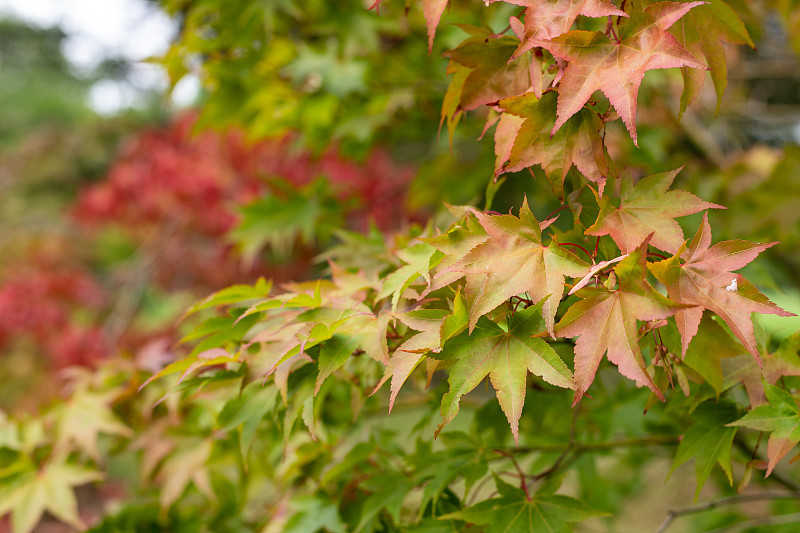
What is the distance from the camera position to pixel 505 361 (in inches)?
27.4

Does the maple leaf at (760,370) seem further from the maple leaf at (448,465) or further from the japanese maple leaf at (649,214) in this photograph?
the maple leaf at (448,465)

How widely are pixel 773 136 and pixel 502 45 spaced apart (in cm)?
661

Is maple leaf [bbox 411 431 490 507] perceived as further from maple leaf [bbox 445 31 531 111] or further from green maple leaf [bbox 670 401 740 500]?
maple leaf [bbox 445 31 531 111]

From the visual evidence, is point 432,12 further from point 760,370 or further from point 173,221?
point 173,221

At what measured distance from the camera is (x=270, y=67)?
2033 mm

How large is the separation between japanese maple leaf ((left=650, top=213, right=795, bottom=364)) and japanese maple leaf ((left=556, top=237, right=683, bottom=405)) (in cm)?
5

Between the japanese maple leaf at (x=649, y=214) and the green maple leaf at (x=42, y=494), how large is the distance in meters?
1.27

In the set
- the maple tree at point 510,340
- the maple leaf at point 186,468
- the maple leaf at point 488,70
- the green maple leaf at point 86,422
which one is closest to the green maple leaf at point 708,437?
the maple tree at point 510,340

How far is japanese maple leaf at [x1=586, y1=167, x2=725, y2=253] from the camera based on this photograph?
684 millimetres

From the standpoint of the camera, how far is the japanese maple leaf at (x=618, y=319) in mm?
606

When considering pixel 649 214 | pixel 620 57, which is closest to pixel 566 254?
pixel 649 214

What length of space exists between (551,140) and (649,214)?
6.1 inches

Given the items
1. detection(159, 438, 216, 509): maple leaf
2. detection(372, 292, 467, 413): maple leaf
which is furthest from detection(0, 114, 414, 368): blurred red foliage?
detection(372, 292, 467, 413): maple leaf

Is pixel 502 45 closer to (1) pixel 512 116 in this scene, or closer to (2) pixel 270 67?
(1) pixel 512 116
